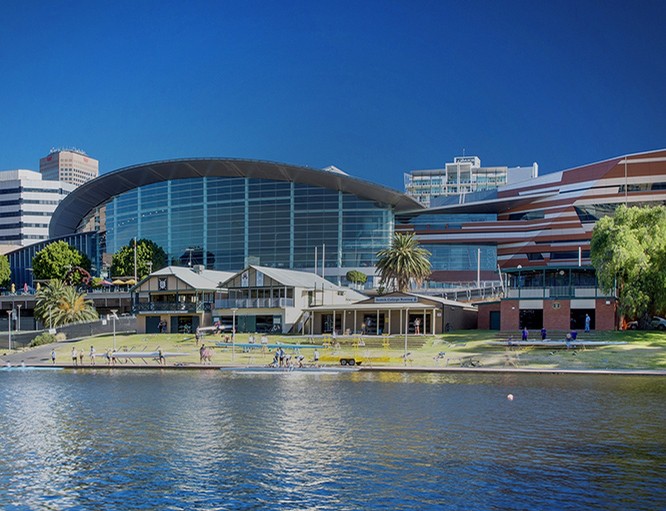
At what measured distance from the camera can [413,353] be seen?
6612cm

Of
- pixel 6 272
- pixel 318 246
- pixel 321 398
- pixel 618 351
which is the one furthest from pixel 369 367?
pixel 6 272

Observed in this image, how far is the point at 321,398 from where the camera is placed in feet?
149

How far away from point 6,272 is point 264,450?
5157 inches

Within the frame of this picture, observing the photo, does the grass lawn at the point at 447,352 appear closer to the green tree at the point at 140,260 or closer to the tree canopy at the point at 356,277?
the tree canopy at the point at 356,277

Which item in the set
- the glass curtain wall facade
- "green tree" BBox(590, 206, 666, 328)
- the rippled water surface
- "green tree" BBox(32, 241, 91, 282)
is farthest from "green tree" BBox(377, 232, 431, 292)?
"green tree" BBox(32, 241, 91, 282)

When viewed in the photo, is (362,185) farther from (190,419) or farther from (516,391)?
(190,419)

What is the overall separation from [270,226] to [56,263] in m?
37.8

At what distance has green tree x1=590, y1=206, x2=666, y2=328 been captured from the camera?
67000 mm

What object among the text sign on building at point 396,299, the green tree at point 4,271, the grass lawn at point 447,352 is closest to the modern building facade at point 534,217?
the text sign on building at point 396,299

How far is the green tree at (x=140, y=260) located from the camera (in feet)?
411

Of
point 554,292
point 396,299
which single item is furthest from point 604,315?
point 396,299

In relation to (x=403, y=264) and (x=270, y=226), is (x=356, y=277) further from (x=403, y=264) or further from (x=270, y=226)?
(x=403, y=264)

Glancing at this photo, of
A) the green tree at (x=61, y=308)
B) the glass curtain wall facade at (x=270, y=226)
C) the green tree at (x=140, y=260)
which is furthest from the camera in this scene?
the glass curtain wall facade at (x=270, y=226)

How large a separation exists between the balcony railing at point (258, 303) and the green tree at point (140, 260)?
3834 centimetres
